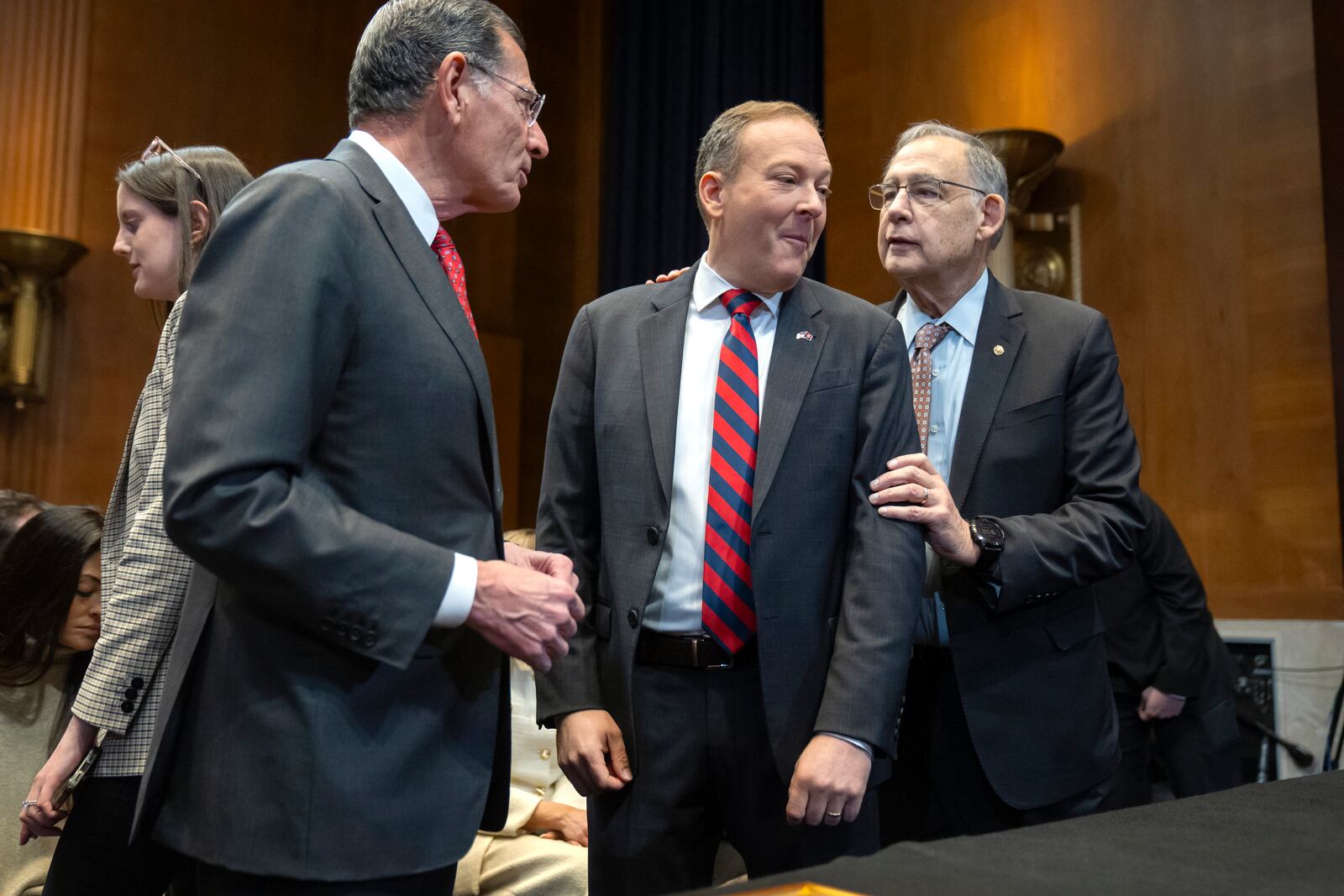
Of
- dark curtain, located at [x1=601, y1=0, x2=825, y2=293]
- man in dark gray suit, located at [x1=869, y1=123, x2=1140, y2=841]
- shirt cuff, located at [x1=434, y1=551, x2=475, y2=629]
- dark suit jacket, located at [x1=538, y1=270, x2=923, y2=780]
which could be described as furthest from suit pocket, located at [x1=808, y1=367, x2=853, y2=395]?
dark curtain, located at [x1=601, y1=0, x2=825, y2=293]

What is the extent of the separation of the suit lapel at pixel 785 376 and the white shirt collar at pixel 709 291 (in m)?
0.02

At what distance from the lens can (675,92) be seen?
6.46 metres

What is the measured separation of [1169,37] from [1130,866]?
4062 millimetres

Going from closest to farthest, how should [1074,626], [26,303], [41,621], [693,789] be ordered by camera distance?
[693,789]
[1074,626]
[41,621]
[26,303]

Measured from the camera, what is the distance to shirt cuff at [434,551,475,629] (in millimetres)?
1297

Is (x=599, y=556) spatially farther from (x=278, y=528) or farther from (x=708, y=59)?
(x=708, y=59)

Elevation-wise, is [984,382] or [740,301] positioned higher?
[740,301]

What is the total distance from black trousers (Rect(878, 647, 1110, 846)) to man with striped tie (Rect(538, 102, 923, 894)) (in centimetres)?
30

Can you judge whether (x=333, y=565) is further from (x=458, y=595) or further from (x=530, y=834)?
(x=530, y=834)

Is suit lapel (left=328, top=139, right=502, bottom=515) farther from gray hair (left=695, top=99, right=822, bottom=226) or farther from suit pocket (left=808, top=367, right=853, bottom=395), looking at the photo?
gray hair (left=695, top=99, right=822, bottom=226)

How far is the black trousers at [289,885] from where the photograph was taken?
4.18 ft

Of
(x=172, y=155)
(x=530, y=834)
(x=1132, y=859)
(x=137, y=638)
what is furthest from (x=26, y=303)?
(x=1132, y=859)

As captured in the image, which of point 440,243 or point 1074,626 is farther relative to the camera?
point 1074,626

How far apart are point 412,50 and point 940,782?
56.1 inches
